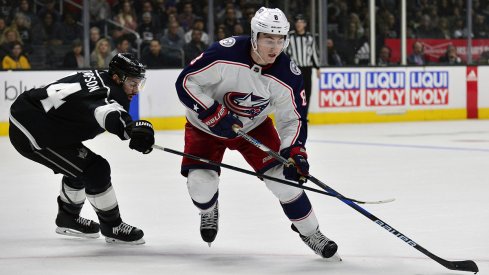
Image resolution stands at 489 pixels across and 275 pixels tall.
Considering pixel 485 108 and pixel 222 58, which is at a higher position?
pixel 222 58

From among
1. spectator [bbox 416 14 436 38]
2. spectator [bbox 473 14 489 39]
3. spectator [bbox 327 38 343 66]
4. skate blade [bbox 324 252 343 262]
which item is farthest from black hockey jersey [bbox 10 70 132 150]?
spectator [bbox 473 14 489 39]

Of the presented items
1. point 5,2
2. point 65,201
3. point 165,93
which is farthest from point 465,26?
point 65,201

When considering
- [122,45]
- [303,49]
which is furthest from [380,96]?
[122,45]

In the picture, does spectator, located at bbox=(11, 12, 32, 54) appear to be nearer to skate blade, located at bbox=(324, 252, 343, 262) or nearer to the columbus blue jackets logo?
the columbus blue jackets logo

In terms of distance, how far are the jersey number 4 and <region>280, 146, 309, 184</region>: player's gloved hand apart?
0.95 meters

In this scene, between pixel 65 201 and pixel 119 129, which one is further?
pixel 65 201

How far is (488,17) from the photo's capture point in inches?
582

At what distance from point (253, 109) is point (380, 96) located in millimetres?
9351

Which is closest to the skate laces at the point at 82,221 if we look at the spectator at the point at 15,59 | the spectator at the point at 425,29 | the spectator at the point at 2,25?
the spectator at the point at 15,59

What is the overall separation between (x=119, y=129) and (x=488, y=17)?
11.5 metres

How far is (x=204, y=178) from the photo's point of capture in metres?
4.43

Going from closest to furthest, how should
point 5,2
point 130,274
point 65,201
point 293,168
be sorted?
point 130,274, point 293,168, point 65,201, point 5,2

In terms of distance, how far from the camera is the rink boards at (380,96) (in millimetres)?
12141

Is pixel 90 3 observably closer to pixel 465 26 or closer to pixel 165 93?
pixel 165 93
